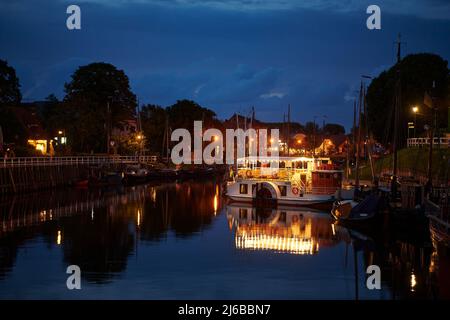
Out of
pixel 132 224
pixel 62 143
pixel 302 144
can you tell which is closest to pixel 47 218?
pixel 132 224

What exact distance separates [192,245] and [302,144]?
139541 mm

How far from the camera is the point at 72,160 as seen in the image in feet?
262

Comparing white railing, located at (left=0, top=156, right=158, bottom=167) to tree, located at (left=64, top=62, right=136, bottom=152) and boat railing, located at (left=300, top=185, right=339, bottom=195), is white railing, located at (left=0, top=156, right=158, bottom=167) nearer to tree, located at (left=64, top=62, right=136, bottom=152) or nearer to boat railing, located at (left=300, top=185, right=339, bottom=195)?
tree, located at (left=64, top=62, right=136, bottom=152)

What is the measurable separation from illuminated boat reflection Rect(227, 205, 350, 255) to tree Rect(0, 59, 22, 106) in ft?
133

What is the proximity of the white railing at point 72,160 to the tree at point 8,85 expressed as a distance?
35.0 ft

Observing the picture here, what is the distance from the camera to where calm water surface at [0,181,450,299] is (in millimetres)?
25484

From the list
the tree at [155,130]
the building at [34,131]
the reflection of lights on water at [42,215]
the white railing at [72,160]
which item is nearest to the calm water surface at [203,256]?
the reflection of lights on water at [42,215]

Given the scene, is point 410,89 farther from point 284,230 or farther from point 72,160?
point 284,230

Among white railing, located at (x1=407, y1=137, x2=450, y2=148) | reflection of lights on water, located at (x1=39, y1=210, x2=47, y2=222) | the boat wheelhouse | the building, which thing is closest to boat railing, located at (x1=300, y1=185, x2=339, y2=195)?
the boat wheelhouse

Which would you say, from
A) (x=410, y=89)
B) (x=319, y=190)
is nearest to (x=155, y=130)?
(x=410, y=89)

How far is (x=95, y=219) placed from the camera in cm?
4562

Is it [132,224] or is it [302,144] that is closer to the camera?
[132,224]

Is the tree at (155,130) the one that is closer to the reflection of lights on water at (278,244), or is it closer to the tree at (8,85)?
the tree at (8,85)
